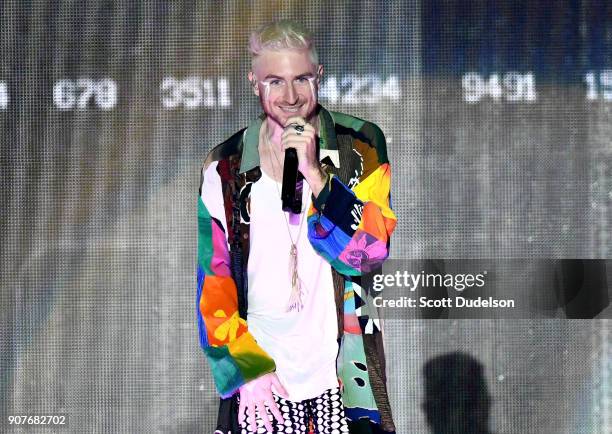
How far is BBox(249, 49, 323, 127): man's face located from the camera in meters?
3.42

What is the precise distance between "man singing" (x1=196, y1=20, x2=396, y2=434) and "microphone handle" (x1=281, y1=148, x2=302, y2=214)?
0.02m

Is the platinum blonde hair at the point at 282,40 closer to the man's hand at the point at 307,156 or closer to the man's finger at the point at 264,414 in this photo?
the man's hand at the point at 307,156

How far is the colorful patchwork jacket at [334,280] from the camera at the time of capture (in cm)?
316

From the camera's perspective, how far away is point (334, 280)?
3.24 m

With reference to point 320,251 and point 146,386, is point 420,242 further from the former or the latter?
point 146,386

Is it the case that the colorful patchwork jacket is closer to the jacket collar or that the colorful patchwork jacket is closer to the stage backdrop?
the jacket collar

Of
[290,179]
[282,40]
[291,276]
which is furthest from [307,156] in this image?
[282,40]

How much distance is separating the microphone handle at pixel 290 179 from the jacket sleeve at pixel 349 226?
77 mm

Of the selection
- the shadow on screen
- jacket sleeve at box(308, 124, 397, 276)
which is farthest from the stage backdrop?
jacket sleeve at box(308, 124, 397, 276)

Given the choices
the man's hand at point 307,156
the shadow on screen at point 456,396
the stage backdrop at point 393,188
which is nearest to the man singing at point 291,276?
the man's hand at point 307,156

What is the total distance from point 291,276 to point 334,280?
15cm

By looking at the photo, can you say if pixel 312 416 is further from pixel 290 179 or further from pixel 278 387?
pixel 290 179

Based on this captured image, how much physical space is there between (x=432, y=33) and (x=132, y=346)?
72.7 inches

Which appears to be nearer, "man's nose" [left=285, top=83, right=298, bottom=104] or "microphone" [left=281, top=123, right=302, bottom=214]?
"microphone" [left=281, top=123, right=302, bottom=214]
